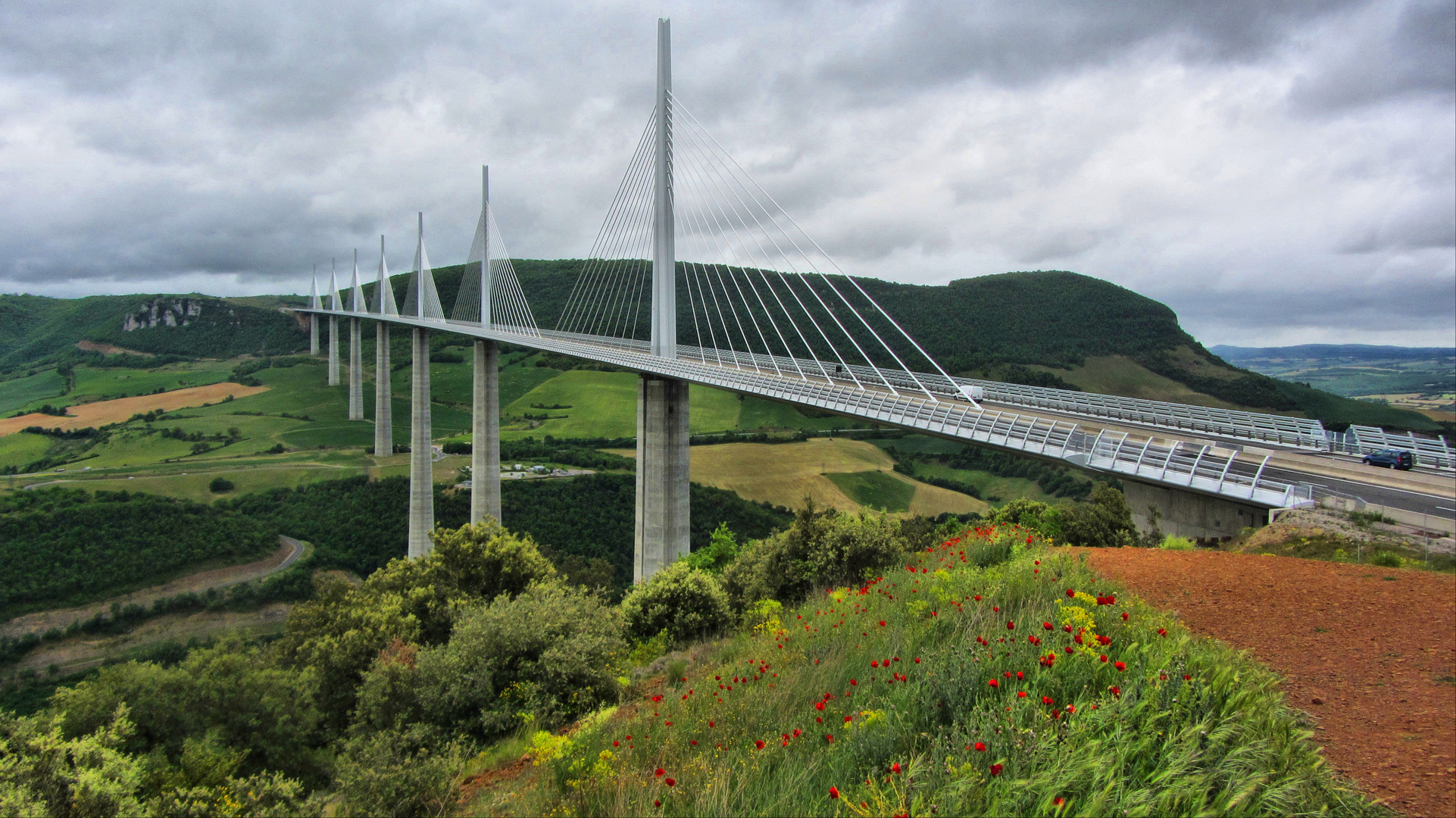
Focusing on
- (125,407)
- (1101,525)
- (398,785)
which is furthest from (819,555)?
(125,407)

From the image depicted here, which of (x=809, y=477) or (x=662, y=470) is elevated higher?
(x=662, y=470)

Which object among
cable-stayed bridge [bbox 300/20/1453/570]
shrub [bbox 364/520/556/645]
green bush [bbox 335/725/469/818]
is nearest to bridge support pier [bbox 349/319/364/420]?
cable-stayed bridge [bbox 300/20/1453/570]

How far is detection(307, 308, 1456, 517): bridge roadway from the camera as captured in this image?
10.0 m

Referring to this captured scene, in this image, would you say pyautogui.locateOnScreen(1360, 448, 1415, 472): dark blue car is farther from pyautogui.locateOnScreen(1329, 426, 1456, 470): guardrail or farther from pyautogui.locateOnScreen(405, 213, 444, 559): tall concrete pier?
pyautogui.locateOnScreen(405, 213, 444, 559): tall concrete pier

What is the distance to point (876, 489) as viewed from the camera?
177 feet

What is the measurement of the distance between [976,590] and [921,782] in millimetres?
3810

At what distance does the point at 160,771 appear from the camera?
9.67 m

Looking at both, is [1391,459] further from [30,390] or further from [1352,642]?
[30,390]

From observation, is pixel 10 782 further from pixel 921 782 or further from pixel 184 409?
pixel 184 409

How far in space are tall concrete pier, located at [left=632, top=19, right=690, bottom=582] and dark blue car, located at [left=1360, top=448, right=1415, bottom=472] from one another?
1997cm

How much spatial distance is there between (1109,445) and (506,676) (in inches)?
421

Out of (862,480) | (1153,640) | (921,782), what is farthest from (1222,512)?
(862,480)

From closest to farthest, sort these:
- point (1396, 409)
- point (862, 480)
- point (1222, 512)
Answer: point (1222, 512), point (1396, 409), point (862, 480)

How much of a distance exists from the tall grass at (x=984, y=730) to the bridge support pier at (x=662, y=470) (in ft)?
67.3
